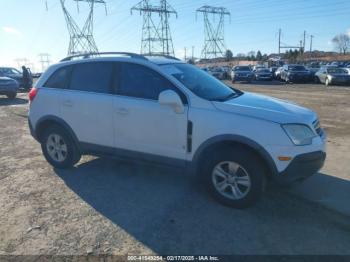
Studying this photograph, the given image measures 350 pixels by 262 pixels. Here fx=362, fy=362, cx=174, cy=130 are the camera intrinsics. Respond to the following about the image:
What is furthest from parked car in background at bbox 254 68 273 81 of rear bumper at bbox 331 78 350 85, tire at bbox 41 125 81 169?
tire at bbox 41 125 81 169

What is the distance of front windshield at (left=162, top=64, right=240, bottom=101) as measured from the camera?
4.77m

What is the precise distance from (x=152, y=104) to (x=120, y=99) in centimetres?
56

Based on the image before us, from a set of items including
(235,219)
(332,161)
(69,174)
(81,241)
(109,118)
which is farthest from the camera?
(332,161)

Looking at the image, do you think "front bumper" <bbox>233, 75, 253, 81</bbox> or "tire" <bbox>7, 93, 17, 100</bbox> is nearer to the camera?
"tire" <bbox>7, 93, 17, 100</bbox>

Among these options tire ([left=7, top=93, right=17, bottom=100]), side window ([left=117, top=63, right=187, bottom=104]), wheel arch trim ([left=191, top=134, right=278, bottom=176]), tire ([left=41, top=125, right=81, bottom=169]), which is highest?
side window ([left=117, top=63, right=187, bottom=104])

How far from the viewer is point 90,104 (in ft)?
17.7

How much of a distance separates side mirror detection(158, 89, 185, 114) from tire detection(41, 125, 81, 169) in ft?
6.53

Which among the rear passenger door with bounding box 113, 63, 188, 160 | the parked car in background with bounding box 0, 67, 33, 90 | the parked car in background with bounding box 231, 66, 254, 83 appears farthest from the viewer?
the parked car in background with bounding box 231, 66, 254, 83

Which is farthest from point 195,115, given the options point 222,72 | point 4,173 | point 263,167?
point 222,72

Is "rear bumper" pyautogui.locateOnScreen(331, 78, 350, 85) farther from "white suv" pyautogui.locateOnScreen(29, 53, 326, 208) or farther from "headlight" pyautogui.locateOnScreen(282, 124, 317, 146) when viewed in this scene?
"headlight" pyautogui.locateOnScreen(282, 124, 317, 146)

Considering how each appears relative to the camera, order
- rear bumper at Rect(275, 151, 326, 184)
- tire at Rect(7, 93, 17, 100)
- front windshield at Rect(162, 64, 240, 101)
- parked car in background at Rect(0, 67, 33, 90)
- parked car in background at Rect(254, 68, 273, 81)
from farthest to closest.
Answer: parked car in background at Rect(254, 68, 273, 81)
parked car in background at Rect(0, 67, 33, 90)
tire at Rect(7, 93, 17, 100)
front windshield at Rect(162, 64, 240, 101)
rear bumper at Rect(275, 151, 326, 184)

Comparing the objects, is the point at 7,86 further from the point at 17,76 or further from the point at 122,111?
the point at 122,111

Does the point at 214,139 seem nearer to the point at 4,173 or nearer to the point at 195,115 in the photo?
the point at 195,115

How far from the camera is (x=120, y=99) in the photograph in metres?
5.11
